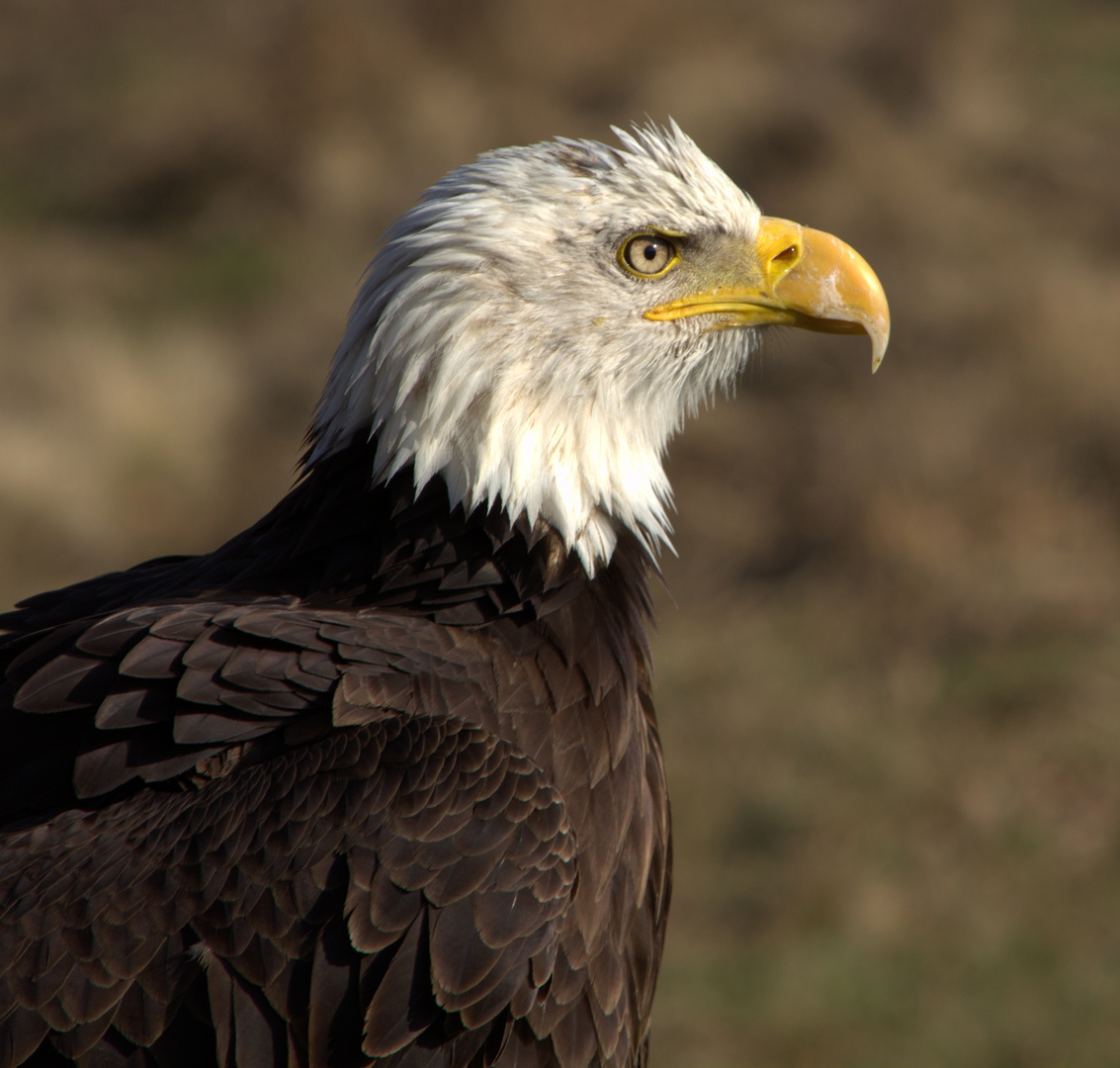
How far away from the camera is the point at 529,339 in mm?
3205

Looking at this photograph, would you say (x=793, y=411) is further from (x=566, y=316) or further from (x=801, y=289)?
(x=566, y=316)

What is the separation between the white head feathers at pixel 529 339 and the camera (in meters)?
3.14

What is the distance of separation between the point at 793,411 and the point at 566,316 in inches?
270

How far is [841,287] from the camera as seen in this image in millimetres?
3514

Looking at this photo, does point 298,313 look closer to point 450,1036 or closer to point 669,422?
point 669,422

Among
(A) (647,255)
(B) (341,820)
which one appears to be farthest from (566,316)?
(B) (341,820)

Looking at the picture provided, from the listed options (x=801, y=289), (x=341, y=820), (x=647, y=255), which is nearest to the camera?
(x=341, y=820)

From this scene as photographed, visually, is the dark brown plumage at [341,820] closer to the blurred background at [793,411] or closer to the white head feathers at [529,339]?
the white head feathers at [529,339]

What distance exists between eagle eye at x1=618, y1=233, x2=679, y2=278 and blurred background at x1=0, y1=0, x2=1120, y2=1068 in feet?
1.98

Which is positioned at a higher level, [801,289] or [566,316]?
[801,289]

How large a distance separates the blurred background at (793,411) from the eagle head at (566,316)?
483 millimetres

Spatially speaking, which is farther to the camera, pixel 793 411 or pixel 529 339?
pixel 793 411

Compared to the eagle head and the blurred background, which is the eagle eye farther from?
the blurred background

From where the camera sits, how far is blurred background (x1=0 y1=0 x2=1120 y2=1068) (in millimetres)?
6215
